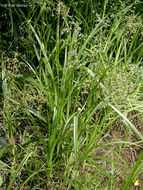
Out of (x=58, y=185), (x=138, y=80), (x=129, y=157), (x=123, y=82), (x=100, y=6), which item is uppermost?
(x=100, y=6)

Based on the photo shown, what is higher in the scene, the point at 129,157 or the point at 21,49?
the point at 21,49

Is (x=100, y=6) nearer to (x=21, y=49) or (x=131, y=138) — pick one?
(x=21, y=49)

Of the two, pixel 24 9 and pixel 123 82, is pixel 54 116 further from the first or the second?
pixel 24 9

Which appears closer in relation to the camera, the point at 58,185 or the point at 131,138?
the point at 58,185

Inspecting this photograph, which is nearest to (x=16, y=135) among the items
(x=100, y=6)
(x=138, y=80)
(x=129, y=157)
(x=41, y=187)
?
(x=41, y=187)

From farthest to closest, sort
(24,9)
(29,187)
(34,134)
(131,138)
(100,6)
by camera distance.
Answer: (100,6)
(24,9)
(131,138)
(34,134)
(29,187)

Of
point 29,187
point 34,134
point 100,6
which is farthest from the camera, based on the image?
point 100,6

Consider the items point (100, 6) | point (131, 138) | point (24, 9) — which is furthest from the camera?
point (100, 6)

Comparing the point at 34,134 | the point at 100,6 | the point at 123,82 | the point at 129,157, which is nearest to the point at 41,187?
the point at 34,134

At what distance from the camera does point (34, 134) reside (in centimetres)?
212

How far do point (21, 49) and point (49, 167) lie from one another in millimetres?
1425

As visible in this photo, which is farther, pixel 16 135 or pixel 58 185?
pixel 16 135

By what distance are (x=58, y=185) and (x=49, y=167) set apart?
13 cm

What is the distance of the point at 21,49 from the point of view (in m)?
2.73
